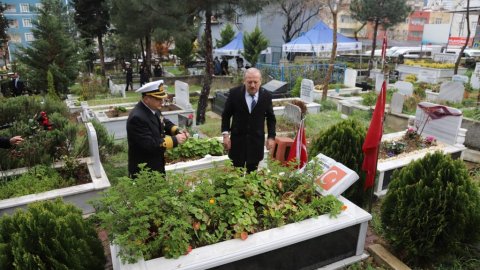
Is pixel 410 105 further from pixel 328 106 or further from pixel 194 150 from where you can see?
pixel 194 150

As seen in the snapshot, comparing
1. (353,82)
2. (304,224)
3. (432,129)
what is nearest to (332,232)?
(304,224)

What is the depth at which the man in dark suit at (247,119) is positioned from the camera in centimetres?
441

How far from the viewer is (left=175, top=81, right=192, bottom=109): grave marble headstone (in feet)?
36.0

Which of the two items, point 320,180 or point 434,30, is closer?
point 320,180

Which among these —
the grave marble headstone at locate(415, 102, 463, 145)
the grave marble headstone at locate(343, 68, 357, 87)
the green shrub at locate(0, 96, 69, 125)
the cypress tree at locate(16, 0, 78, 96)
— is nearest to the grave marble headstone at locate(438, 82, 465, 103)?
the grave marble headstone at locate(343, 68, 357, 87)

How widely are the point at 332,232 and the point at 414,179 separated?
1.09 meters

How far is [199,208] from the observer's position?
310 centimetres

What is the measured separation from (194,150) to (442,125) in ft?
15.7

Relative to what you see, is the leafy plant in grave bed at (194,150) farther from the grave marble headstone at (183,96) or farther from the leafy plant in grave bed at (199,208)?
the grave marble headstone at (183,96)

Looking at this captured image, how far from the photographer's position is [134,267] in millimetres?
2652

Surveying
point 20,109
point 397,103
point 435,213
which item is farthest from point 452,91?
point 20,109

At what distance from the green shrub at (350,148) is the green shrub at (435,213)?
0.98m

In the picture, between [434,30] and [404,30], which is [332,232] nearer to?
[434,30]

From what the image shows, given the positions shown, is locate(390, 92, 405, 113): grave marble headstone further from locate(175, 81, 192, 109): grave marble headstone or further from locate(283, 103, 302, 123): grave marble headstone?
locate(175, 81, 192, 109): grave marble headstone
